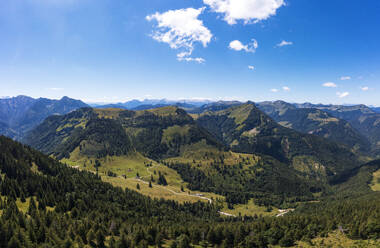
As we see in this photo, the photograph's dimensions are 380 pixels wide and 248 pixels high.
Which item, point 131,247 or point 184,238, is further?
point 184,238

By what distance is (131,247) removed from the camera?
280 ft

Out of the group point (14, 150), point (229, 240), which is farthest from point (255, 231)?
point (14, 150)

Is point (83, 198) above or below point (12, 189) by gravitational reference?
below

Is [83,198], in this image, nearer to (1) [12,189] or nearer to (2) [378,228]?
(1) [12,189]

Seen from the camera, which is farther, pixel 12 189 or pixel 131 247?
pixel 12 189

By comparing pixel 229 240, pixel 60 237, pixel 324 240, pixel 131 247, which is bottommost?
pixel 229 240

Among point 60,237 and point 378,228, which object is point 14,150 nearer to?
point 60,237

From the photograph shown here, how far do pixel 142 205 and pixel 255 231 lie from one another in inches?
4034

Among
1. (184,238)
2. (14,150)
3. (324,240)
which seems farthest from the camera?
(14,150)

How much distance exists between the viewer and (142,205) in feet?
597

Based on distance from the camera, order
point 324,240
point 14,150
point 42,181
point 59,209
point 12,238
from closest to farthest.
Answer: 1. point 12,238
2. point 324,240
3. point 59,209
4. point 42,181
5. point 14,150

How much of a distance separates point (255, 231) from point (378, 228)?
60375 mm

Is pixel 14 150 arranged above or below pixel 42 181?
above

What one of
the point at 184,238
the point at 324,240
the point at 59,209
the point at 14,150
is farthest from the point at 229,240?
the point at 14,150
